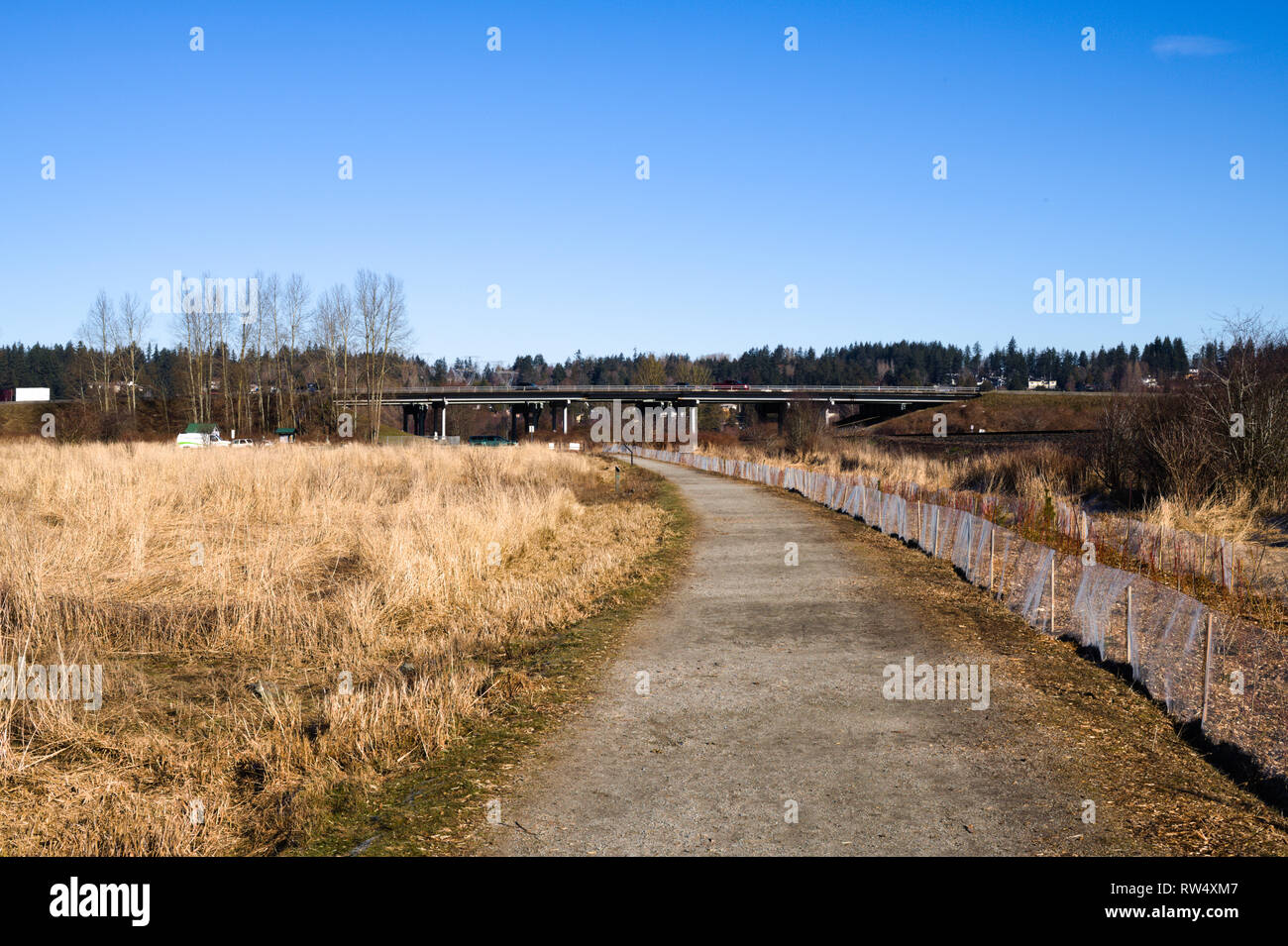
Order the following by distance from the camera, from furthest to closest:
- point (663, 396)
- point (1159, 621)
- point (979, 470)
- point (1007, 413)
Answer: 1. point (663, 396)
2. point (1007, 413)
3. point (979, 470)
4. point (1159, 621)

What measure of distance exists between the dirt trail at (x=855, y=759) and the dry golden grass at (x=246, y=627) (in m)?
1.39

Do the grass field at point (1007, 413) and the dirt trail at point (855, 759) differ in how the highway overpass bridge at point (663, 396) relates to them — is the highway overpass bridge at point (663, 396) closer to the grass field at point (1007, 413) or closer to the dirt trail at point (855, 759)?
the grass field at point (1007, 413)

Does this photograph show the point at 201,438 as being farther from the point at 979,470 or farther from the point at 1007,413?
the point at 1007,413

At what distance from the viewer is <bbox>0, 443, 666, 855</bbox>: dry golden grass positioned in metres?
5.71

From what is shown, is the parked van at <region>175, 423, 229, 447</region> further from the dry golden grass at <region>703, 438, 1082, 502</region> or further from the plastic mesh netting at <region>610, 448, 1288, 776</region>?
the plastic mesh netting at <region>610, 448, 1288, 776</region>

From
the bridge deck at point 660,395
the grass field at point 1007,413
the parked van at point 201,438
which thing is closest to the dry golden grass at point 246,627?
the parked van at point 201,438

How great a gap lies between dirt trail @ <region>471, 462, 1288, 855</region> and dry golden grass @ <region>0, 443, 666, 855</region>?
139 cm

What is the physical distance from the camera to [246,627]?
395 inches

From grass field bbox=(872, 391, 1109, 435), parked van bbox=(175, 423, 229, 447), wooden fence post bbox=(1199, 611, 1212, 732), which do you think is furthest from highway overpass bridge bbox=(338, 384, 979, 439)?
wooden fence post bbox=(1199, 611, 1212, 732)

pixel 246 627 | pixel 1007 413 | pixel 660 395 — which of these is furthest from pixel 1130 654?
pixel 1007 413

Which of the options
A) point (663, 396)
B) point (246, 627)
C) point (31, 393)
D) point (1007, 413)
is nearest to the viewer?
point (246, 627)

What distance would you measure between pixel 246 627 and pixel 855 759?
→ 7.10m

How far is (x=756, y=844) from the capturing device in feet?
15.7
